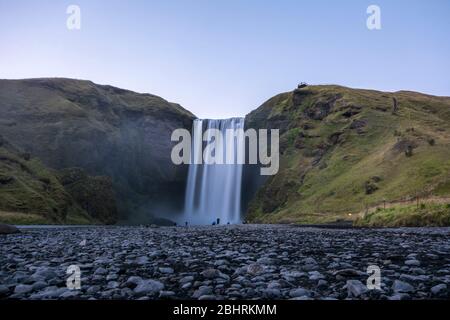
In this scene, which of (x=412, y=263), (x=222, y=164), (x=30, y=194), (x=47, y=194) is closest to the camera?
(x=412, y=263)

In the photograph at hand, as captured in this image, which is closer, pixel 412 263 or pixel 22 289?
pixel 22 289

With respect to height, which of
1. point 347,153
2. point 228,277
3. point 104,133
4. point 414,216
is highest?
point 104,133

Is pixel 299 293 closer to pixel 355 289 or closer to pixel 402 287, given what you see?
pixel 355 289

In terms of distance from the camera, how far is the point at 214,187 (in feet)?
348

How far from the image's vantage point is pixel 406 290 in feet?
20.5

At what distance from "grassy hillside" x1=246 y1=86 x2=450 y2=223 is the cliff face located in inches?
1167

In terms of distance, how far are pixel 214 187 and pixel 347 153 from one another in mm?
38568

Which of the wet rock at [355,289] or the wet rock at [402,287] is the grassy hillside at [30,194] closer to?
the wet rock at [355,289]

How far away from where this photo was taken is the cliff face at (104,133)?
92.7 metres

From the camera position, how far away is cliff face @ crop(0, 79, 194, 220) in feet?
304

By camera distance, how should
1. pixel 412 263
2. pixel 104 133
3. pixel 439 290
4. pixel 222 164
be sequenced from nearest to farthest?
pixel 439 290
pixel 412 263
pixel 104 133
pixel 222 164

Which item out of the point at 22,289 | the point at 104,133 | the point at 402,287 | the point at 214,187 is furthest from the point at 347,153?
the point at 22,289

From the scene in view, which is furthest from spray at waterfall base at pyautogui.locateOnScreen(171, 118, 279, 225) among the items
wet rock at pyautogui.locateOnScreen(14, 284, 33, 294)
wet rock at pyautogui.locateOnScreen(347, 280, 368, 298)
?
wet rock at pyautogui.locateOnScreen(14, 284, 33, 294)

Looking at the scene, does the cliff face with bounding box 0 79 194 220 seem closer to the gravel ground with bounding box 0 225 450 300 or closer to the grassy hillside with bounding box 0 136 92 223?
the grassy hillside with bounding box 0 136 92 223
